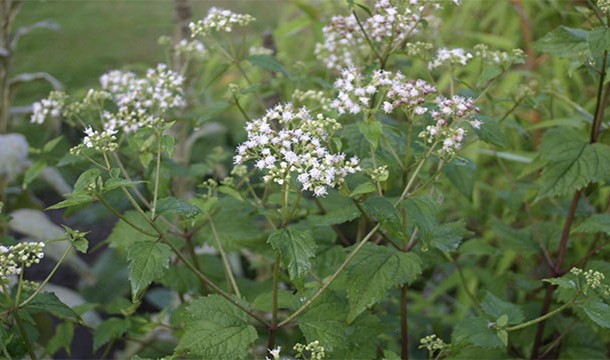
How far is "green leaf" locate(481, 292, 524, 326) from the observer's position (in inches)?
66.8

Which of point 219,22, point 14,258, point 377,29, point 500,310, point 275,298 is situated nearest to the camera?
point 14,258

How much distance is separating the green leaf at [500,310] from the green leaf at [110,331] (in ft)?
3.15

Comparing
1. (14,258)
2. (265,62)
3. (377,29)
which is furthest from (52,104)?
(377,29)

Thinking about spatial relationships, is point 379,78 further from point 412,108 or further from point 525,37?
point 525,37

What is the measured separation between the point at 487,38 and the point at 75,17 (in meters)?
4.93

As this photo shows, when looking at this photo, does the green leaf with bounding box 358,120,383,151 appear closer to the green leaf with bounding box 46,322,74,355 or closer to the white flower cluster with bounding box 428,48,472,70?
the white flower cluster with bounding box 428,48,472,70

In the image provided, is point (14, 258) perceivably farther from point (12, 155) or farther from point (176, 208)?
point (12, 155)

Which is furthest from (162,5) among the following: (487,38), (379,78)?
(379,78)

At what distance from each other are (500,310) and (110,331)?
1.05 meters

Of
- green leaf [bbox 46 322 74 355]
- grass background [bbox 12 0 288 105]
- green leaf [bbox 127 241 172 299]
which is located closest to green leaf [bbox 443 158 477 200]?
green leaf [bbox 127 241 172 299]

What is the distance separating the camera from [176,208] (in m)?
1.46

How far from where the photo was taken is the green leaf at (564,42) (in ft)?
6.21

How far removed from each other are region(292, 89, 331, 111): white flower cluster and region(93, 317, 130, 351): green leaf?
777mm

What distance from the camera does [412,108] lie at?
1.61m
